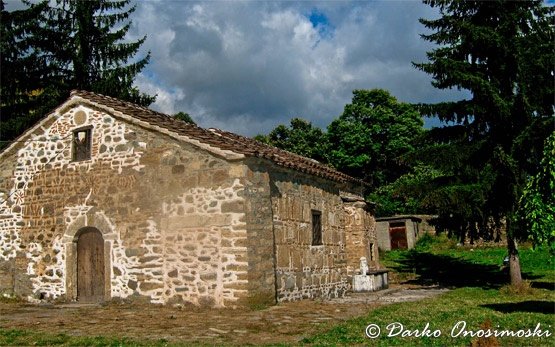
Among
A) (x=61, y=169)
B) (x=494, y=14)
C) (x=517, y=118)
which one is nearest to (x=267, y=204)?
(x=61, y=169)

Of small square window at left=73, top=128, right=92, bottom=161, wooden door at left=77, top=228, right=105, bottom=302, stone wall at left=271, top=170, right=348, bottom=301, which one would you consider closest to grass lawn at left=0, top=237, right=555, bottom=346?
stone wall at left=271, top=170, right=348, bottom=301

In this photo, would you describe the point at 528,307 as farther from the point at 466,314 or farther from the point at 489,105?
the point at 489,105

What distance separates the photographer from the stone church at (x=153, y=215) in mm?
11391

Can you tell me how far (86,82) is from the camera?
84.0ft

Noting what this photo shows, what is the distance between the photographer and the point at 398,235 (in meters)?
31.0

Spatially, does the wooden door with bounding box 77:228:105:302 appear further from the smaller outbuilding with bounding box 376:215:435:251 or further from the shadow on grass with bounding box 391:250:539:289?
the smaller outbuilding with bounding box 376:215:435:251

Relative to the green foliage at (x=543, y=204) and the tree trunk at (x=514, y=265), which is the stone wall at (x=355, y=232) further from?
the green foliage at (x=543, y=204)

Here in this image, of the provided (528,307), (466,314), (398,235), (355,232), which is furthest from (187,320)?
(398,235)

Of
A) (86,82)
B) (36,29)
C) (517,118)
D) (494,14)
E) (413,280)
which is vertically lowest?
(413,280)

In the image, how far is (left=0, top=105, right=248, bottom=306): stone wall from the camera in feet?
37.4

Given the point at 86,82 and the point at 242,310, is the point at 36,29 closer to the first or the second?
the point at 86,82

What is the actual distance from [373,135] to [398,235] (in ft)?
29.2

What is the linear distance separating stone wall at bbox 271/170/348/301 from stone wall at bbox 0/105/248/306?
1623 mm

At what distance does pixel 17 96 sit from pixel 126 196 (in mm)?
16347
